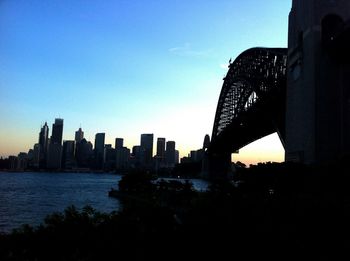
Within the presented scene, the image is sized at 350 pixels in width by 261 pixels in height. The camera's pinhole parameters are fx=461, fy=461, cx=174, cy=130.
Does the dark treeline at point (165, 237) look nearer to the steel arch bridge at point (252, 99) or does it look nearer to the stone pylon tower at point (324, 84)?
the stone pylon tower at point (324, 84)

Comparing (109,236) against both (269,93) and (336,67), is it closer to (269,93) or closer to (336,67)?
(336,67)

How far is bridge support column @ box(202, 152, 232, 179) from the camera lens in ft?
385

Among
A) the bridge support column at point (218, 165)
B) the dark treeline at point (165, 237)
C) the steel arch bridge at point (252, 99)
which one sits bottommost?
the dark treeline at point (165, 237)

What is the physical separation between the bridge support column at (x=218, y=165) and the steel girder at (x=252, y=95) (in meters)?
10.1

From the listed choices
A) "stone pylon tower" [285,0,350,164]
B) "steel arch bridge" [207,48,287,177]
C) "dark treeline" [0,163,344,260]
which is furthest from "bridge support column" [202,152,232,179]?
"dark treeline" [0,163,344,260]

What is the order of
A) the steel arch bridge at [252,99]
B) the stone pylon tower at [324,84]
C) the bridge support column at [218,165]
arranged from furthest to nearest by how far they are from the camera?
the bridge support column at [218,165]
the steel arch bridge at [252,99]
the stone pylon tower at [324,84]

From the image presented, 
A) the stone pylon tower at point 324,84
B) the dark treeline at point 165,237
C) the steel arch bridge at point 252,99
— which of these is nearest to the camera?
the dark treeline at point 165,237

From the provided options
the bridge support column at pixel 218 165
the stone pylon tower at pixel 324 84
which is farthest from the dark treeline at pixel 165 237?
the bridge support column at pixel 218 165

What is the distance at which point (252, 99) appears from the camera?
79438 millimetres

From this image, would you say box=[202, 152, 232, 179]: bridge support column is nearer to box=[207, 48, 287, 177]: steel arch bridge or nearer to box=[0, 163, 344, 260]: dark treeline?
box=[207, 48, 287, 177]: steel arch bridge

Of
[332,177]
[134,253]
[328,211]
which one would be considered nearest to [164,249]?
[134,253]

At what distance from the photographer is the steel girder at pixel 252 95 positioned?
59.1 metres

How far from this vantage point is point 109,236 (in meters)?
7.36

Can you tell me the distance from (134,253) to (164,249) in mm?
557
